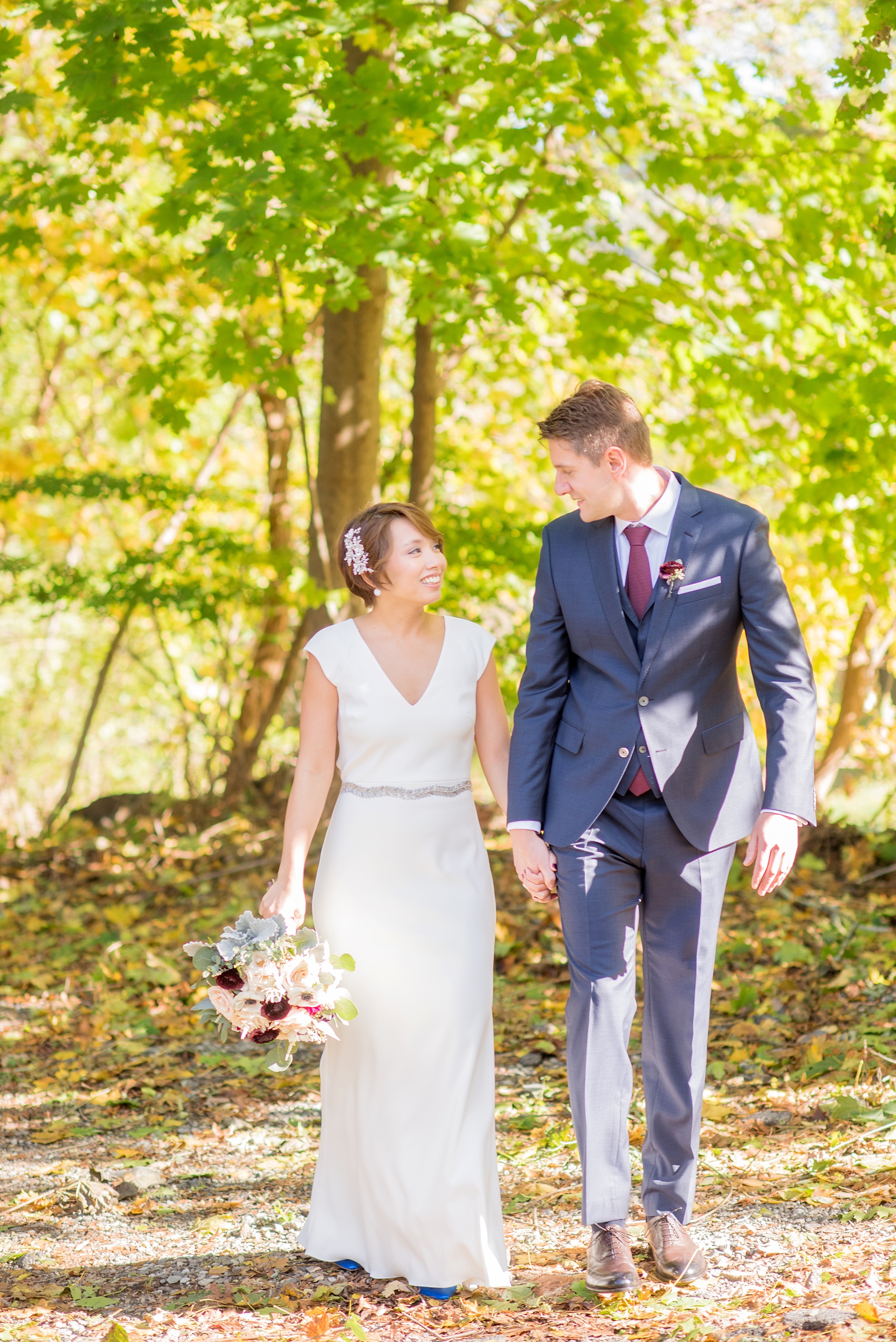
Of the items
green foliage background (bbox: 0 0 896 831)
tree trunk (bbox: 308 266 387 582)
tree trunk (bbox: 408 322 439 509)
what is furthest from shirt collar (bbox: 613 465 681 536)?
tree trunk (bbox: 408 322 439 509)

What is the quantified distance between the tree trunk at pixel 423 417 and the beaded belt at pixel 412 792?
424 cm

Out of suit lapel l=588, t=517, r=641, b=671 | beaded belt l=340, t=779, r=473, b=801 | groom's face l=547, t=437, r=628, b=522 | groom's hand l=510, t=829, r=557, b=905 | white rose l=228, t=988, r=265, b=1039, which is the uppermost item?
groom's face l=547, t=437, r=628, b=522

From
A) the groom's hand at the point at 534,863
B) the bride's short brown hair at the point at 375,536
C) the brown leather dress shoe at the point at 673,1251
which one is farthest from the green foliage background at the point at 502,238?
the brown leather dress shoe at the point at 673,1251

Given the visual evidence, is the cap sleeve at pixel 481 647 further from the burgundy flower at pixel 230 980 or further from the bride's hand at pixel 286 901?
the burgundy flower at pixel 230 980

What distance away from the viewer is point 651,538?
305 centimetres

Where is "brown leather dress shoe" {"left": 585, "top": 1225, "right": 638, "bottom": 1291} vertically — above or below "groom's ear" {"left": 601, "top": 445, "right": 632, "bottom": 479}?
below

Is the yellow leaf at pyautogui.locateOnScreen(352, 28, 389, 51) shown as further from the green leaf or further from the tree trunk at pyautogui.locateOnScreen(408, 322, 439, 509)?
the green leaf

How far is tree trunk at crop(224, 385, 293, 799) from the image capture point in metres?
8.99

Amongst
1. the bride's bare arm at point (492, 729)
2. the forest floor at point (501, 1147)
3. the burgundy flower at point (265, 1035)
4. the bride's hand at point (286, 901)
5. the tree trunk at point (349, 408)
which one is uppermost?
the tree trunk at point (349, 408)

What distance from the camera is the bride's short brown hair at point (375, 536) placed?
333 cm

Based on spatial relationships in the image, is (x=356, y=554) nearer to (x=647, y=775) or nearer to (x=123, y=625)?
(x=647, y=775)

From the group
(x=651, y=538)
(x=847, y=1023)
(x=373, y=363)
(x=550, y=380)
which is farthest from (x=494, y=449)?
(x=651, y=538)

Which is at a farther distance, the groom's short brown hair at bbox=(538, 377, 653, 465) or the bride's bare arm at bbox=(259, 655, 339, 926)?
the bride's bare arm at bbox=(259, 655, 339, 926)

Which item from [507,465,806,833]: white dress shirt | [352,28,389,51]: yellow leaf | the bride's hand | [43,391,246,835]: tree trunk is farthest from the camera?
[43,391,246,835]: tree trunk
